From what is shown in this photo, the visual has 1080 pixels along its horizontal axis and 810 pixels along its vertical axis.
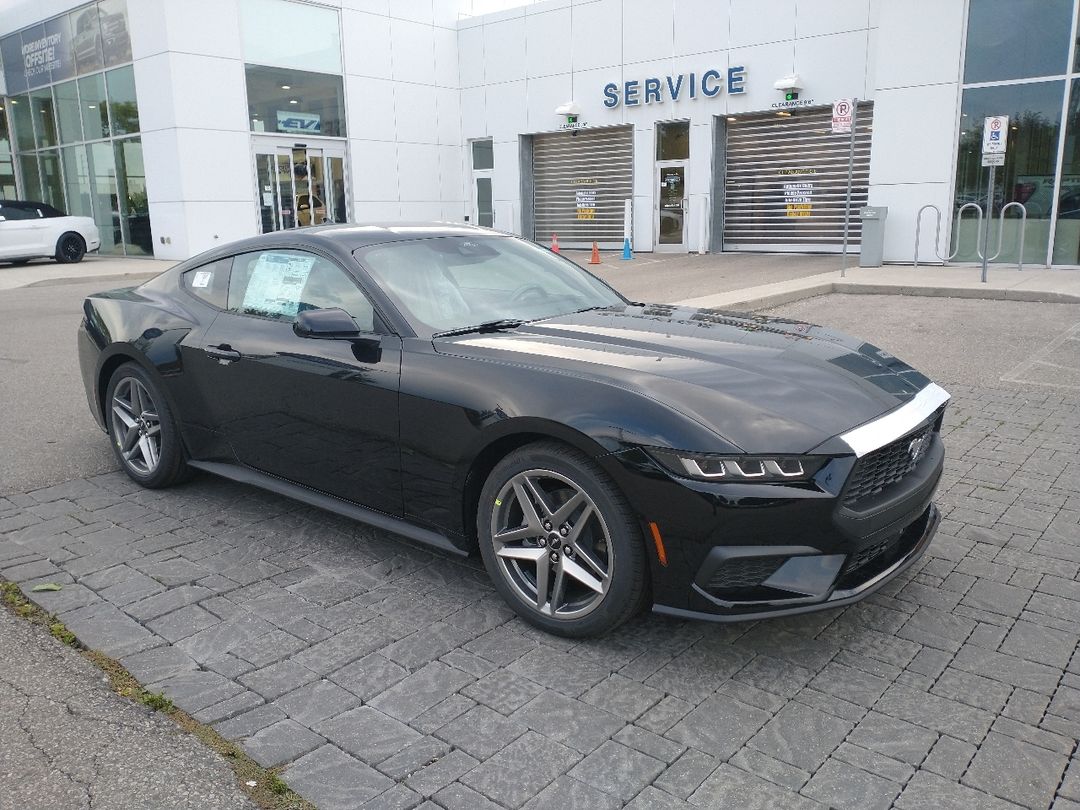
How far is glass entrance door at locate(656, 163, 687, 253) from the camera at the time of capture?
2400 cm

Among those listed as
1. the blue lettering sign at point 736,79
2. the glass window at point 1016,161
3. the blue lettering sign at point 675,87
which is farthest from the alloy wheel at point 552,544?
the blue lettering sign at point 675,87

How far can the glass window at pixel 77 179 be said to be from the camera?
26.2 metres

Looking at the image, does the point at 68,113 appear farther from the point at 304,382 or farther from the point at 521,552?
the point at 521,552

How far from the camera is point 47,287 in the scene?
58.0ft

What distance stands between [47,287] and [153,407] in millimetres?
14792

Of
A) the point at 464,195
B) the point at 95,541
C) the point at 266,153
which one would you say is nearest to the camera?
the point at 95,541

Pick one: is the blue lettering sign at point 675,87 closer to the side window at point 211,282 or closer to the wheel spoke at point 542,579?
the side window at point 211,282

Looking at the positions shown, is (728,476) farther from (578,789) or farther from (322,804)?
(322,804)

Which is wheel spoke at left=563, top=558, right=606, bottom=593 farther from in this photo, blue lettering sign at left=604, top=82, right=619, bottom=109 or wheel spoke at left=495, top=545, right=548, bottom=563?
blue lettering sign at left=604, top=82, right=619, bottom=109

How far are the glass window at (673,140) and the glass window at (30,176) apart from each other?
1951cm

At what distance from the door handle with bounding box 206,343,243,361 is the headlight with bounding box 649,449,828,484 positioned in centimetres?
251

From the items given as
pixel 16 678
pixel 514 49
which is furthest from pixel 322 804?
pixel 514 49

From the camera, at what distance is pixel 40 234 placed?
22.0m

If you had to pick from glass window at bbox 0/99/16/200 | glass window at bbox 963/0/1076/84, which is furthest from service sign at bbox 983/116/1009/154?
glass window at bbox 0/99/16/200
